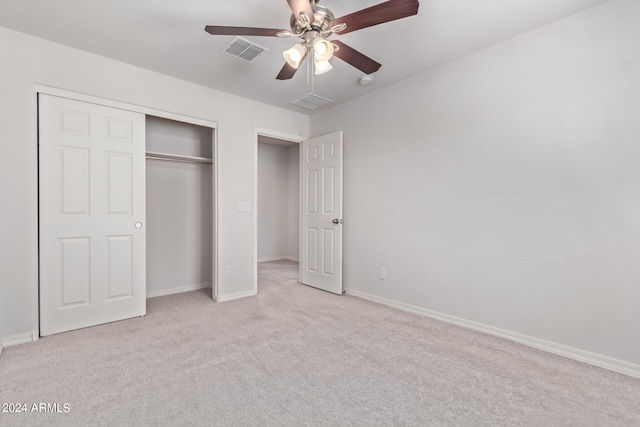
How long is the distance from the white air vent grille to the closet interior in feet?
3.80

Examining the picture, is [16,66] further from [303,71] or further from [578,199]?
[578,199]

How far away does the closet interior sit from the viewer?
3.67m

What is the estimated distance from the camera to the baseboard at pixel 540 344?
199cm

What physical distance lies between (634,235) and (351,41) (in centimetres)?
252

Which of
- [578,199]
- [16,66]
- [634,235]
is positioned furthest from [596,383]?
[16,66]

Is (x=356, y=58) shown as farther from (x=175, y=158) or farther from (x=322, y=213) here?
(x=175, y=158)

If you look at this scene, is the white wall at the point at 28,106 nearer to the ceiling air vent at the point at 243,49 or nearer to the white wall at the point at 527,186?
the ceiling air vent at the point at 243,49

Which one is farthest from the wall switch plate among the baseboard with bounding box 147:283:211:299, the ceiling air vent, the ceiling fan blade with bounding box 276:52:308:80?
the ceiling fan blade with bounding box 276:52:308:80

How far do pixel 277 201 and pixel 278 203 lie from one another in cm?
5

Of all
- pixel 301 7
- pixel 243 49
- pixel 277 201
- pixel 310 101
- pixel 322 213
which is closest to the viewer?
pixel 301 7

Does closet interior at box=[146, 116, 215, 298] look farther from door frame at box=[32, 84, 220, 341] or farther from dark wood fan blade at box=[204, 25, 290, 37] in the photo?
dark wood fan blade at box=[204, 25, 290, 37]

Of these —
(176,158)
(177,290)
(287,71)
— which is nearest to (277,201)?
(176,158)

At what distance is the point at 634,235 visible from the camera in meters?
1.95

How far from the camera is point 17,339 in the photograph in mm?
2355
